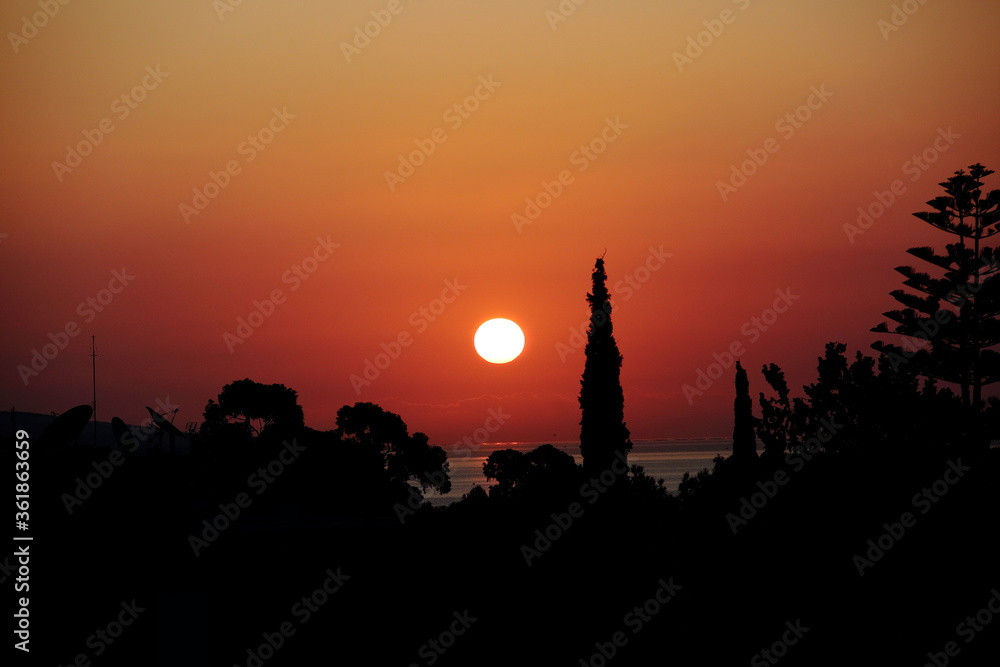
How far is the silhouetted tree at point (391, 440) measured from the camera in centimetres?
7231

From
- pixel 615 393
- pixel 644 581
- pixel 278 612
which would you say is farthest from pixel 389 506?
pixel 278 612

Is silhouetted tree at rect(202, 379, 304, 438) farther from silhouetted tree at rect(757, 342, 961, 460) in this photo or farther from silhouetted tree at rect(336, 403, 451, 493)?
silhouetted tree at rect(757, 342, 961, 460)

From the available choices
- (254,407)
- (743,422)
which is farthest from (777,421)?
(254,407)

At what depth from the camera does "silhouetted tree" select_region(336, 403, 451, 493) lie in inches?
2847

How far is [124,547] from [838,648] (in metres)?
14.4

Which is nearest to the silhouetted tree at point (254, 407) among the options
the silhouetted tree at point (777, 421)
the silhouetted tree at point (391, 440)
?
the silhouetted tree at point (391, 440)

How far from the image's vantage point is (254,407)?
7044 cm

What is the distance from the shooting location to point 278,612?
21.9 meters

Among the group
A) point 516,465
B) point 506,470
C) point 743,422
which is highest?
point 743,422

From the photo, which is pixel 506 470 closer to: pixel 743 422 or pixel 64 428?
pixel 743 422

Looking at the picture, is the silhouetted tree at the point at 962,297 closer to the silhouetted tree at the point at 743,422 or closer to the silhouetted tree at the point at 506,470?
the silhouetted tree at the point at 743,422

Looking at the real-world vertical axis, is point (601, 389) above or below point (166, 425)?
above

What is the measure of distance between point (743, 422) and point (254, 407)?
3648cm

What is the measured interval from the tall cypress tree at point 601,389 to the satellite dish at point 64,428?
16.6 metres
